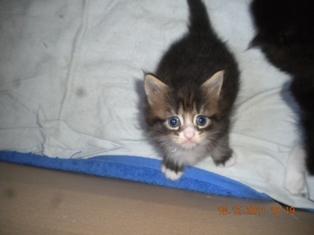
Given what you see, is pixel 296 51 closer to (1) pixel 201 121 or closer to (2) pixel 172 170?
(1) pixel 201 121

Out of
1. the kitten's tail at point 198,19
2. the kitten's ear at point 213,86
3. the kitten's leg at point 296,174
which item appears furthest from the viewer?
the kitten's tail at point 198,19

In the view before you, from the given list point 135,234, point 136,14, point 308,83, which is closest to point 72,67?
point 136,14

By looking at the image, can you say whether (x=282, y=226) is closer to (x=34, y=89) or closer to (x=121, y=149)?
(x=121, y=149)

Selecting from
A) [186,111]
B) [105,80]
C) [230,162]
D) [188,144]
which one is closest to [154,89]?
[186,111]

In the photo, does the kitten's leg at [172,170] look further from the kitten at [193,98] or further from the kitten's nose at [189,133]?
the kitten's nose at [189,133]

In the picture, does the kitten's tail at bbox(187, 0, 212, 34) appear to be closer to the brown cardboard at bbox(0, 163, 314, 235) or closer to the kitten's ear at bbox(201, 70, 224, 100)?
the kitten's ear at bbox(201, 70, 224, 100)

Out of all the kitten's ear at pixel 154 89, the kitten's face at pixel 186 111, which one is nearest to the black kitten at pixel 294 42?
the kitten's face at pixel 186 111
